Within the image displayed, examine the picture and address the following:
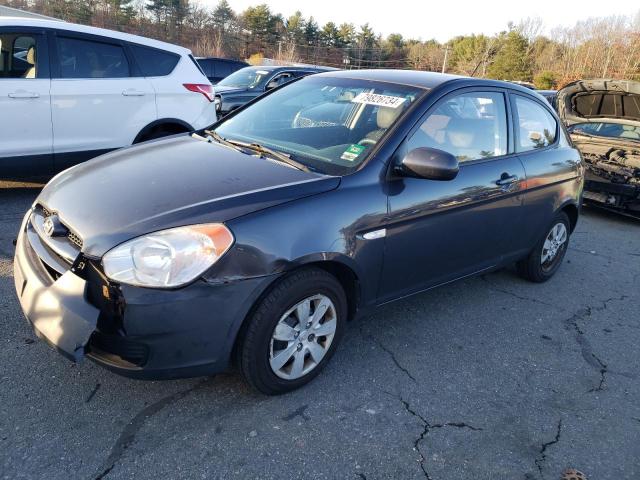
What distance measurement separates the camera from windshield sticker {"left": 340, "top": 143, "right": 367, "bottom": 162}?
9.55 feet

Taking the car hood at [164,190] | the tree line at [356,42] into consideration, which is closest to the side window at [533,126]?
the car hood at [164,190]

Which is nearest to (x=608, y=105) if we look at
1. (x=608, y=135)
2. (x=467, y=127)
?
(x=608, y=135)

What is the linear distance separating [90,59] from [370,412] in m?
4.72

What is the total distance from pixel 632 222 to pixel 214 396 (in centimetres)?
696

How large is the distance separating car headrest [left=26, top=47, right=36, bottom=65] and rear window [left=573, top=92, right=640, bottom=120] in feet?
24.5

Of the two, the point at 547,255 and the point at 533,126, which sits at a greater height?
the point at 533,126

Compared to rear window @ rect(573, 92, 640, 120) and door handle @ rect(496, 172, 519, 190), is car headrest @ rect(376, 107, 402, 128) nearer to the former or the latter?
door handle @ rect(496, 172, 519, 190)

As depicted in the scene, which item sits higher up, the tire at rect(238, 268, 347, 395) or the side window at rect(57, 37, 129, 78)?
the side window at rect(57, 37, 129, 78)

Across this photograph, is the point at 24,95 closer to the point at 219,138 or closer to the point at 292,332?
the point at 219,138

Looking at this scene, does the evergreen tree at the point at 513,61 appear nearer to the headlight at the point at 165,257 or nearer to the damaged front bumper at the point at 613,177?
the damaged front bumper at the point at 613,177

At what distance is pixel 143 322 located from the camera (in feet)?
6.94

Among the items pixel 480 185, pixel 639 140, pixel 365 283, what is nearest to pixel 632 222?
pixel 639 140

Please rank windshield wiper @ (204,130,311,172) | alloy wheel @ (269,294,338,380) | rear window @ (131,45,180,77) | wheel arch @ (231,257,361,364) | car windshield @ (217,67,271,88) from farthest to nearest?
car windshield @ (217,67,271,88), rear window @ (131,45,180,77), windshield wiper @ (204,130,311,172), alloy wheel @ (269,294,338,380), wheel arch @ (231,257,361,364)

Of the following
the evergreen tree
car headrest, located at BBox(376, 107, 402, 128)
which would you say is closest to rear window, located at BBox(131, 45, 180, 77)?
car headrest, located at BBox(376, 107, 402, 128)
